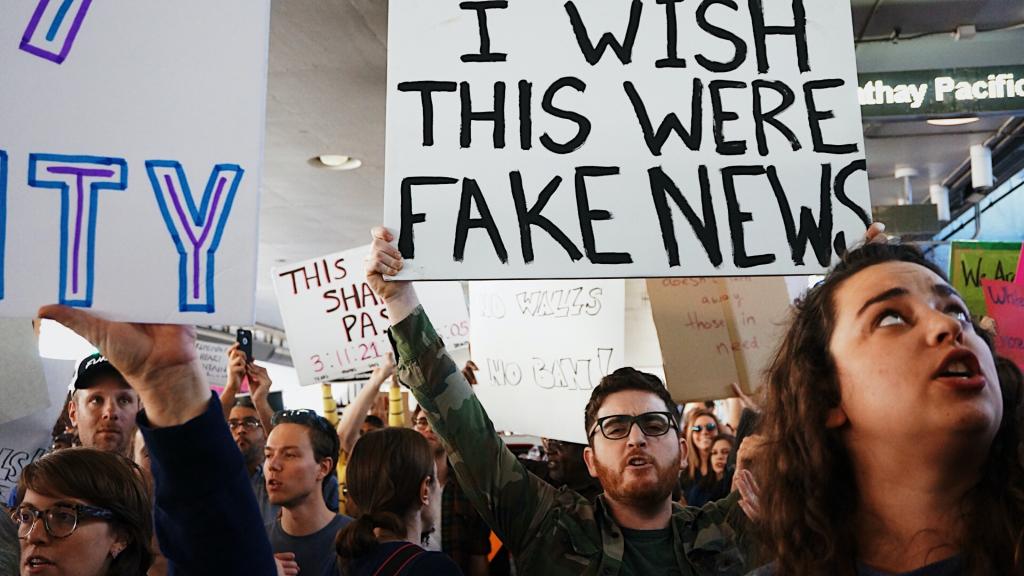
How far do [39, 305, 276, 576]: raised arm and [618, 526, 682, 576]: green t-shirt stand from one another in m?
1.18

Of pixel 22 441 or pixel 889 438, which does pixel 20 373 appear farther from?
pixel 889 438

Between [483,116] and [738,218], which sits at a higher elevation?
[483,116]

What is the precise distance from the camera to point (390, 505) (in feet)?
8.92

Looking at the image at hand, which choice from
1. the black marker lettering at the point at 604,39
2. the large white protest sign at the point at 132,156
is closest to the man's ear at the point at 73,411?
the large white protest sign at the point at 132,156

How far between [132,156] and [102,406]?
2140 mm

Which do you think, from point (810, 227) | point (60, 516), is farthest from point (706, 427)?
point (60, 516)

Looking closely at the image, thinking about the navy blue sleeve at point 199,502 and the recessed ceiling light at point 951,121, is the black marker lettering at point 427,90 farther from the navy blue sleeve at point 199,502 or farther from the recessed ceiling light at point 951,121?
the recessed ceiling light at point 951,121

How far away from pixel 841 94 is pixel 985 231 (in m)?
10.2

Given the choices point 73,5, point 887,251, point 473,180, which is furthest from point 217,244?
point 887,251

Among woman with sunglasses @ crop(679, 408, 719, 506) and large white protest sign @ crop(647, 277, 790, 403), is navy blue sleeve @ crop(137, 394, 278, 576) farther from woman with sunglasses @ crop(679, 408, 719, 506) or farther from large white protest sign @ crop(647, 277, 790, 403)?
woman with sunglasses @ crop(679, 408, 719, 506)

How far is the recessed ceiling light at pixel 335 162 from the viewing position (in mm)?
8273

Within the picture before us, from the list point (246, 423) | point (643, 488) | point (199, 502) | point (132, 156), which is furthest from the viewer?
point (246, 423)

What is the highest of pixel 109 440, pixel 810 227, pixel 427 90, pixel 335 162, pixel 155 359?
pixel 335 162

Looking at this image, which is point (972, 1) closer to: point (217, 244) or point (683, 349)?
point (683, 349)
